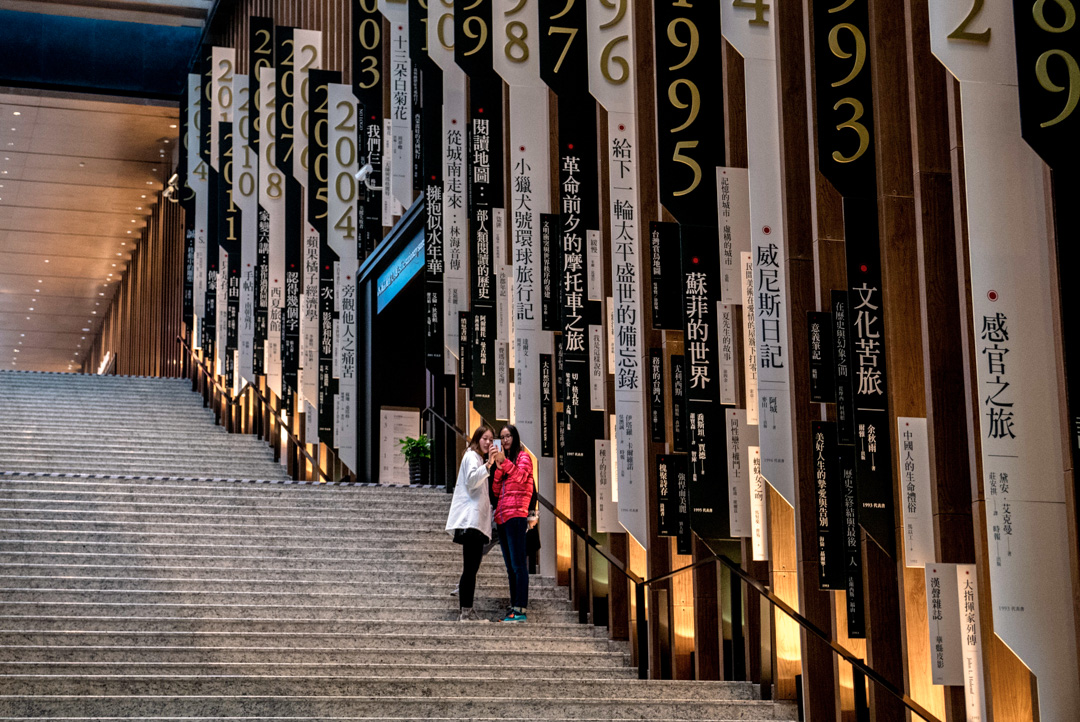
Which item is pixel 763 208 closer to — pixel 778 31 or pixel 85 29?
pixel 778 31

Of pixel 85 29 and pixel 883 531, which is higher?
pixel 85 29

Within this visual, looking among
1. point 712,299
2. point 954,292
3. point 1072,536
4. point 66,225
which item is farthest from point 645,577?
point 66,225

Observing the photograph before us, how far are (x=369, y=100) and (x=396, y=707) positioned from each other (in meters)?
8.66

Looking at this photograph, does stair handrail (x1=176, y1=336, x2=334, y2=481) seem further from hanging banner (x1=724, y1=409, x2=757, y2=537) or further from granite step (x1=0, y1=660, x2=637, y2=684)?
hanging banner (x1=724, y1=409, x2=757, y2=537)

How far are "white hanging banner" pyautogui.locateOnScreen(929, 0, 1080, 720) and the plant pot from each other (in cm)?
1006

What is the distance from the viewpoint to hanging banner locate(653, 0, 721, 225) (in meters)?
7.71

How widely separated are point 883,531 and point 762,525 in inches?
56.1

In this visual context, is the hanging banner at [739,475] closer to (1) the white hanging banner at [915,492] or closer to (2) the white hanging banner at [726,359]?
(2) the white hanging banner at [726,359]

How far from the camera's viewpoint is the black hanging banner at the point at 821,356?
6.78 meters

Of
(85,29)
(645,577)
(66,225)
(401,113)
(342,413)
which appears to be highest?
(85,29)

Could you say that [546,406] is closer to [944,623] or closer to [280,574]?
[280,574]

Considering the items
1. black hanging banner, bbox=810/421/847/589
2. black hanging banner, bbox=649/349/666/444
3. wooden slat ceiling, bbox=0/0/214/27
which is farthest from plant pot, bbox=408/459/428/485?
wooden slat ceiling, bbox=0/0/214/27

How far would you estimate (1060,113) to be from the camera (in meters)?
4.88

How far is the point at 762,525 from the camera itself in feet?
25.6
